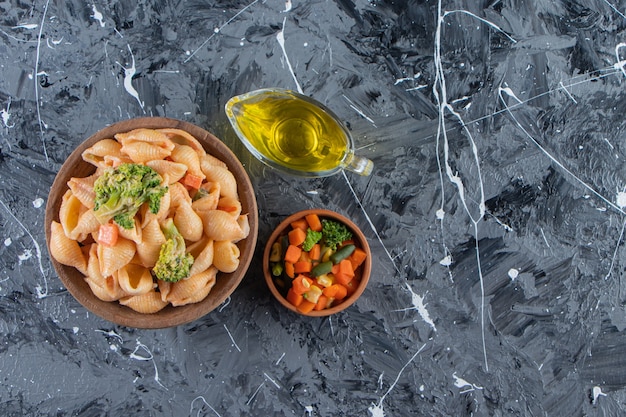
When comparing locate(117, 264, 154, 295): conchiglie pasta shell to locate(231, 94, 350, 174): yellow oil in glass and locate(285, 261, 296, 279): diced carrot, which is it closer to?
locate(285, 261, 296, 279): diced carrot

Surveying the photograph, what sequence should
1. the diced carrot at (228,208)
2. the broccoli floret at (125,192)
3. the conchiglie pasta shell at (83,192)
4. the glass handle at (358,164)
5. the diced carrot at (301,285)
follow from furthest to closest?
the glass handle at (358,164) < the diced carrot at (301,285) < the diced carrot at (228,208) < the conchiglie pasta shell at (83,192) < the broccoli floret at (125,192)

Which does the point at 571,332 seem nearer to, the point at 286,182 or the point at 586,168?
the point at 586,168

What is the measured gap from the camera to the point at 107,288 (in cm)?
167

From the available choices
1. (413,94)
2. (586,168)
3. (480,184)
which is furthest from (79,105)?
(586,168)

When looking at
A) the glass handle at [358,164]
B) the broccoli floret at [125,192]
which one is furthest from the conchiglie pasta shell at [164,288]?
the glass handle at [358,164]

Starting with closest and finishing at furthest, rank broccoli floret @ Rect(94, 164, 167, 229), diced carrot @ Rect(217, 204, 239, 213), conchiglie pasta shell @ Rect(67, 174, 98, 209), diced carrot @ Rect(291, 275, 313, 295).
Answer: broccoli floret @ Rect(94, 164, 167, 229) → conchiglie pasta shell @ Rect(67, 174, 98, 209) → diced carrot @ Rect(217, 204, 239, 213) → diced carrot @ Rect(291, 275, 313, 295)

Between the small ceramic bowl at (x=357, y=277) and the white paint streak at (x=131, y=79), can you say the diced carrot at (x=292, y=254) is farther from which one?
the white paint streak at (x=131, y=79)

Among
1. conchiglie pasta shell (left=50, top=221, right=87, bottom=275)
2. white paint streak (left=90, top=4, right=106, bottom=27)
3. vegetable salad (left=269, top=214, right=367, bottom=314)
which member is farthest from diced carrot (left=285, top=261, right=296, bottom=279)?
white paint streak (left=90, top=4, right=106, bottom=27)

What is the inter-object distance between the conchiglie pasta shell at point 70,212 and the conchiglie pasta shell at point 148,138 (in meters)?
0.22

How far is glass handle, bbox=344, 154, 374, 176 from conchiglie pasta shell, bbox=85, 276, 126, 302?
0.87 m

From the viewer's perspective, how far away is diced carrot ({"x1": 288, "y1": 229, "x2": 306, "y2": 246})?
198 centimetres

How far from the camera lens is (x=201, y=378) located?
2.09 meters

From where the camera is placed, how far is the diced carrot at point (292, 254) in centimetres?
197

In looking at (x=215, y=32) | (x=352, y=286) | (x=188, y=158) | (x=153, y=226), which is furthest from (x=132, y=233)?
(x=215, y=32)
